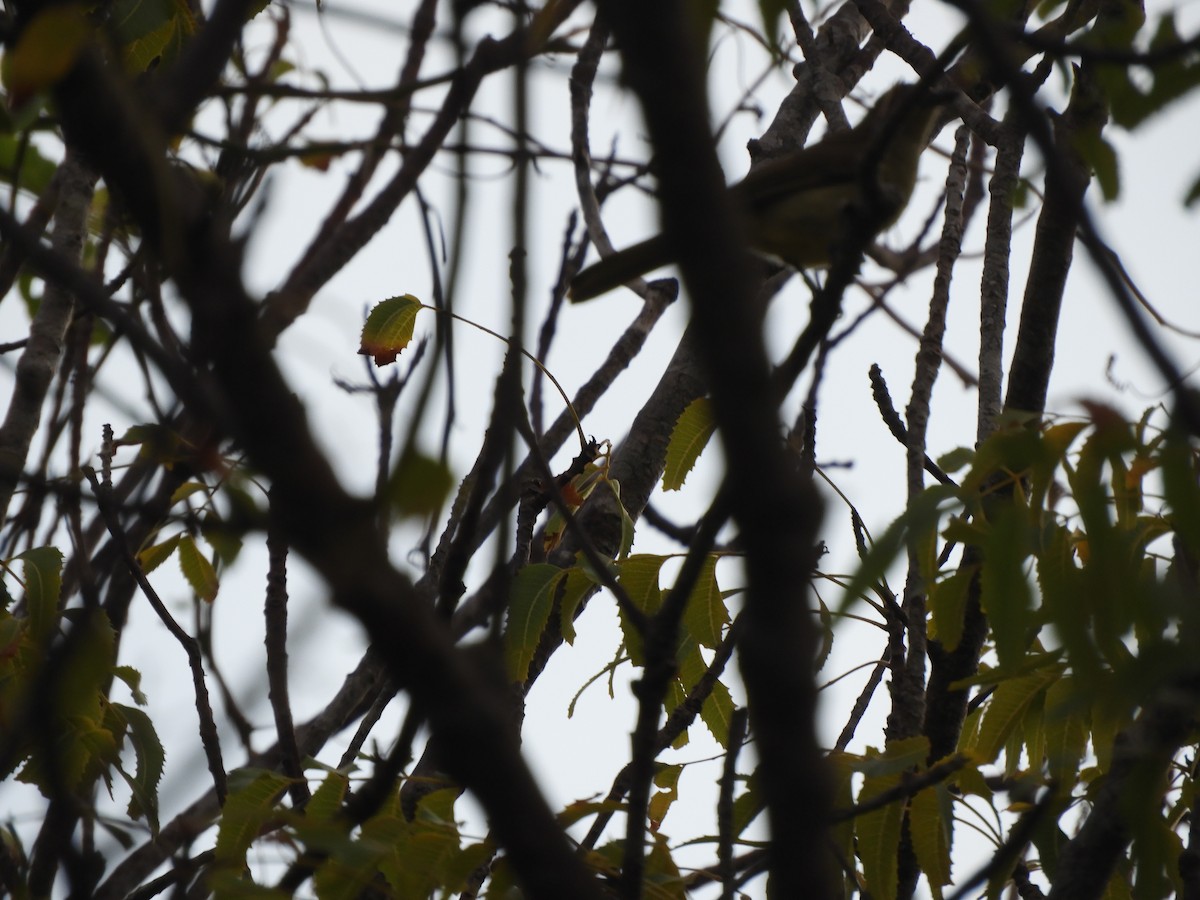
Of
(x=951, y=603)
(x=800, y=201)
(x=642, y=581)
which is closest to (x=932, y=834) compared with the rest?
(x=951, y=603)

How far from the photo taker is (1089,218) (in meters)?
1.32

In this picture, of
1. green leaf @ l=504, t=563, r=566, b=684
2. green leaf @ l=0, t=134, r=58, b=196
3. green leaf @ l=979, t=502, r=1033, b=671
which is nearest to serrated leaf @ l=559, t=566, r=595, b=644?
green leaf @ l=504, t=563, r=566, b=684

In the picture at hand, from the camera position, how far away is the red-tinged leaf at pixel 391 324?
3254 millimetres

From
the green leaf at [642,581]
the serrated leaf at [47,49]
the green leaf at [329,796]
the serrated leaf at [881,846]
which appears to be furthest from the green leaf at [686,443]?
the serrated leaf at [47,49]

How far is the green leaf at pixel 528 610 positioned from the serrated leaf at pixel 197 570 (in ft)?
3.82

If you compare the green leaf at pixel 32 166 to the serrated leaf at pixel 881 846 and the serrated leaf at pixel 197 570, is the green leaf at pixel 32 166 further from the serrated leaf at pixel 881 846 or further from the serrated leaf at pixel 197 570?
the serrated leaf at pixel 881 846

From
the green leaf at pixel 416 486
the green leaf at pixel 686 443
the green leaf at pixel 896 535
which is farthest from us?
the green leaf at pixel 686 443

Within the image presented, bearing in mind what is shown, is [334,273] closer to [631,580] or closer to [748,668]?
[631,580]

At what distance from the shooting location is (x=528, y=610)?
2797 millimetres

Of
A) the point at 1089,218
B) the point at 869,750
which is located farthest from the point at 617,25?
the point at 869,750

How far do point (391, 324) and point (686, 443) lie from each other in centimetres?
86

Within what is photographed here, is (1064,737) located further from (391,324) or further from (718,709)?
(391,324)

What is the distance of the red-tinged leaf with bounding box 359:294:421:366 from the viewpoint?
325 cm

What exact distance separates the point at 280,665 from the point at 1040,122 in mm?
1954
